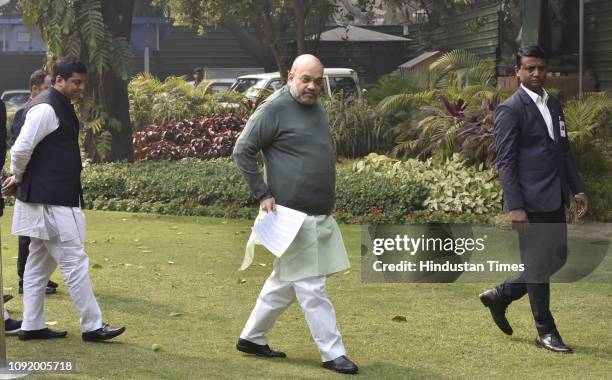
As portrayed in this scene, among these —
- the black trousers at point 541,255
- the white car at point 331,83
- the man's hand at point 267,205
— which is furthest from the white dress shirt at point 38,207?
the white car at point 331,83

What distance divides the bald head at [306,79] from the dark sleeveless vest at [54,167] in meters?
1.65

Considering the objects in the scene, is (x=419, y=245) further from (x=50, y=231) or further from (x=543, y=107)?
(x=50, y=231)

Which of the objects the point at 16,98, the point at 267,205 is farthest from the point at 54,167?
the point at 16,98

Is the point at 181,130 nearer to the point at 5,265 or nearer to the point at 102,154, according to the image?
the point at 102,154

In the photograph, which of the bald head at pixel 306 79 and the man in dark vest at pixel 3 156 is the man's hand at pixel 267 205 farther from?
the man in dark vest at pixel 3 156

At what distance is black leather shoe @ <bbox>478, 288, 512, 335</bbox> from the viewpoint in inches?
324

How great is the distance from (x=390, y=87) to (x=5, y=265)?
11.0 meters

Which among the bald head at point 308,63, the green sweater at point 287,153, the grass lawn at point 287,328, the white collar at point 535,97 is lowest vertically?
the grass lawn at point 287,328

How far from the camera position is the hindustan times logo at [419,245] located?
953 centimetres

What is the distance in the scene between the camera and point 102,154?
1883 cm

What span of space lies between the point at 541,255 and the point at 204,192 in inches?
382

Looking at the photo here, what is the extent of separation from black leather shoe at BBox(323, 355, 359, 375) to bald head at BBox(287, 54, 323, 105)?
5.08 feet

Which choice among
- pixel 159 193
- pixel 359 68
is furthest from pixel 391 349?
pixel 359 68

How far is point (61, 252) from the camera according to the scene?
8039 millimetres
